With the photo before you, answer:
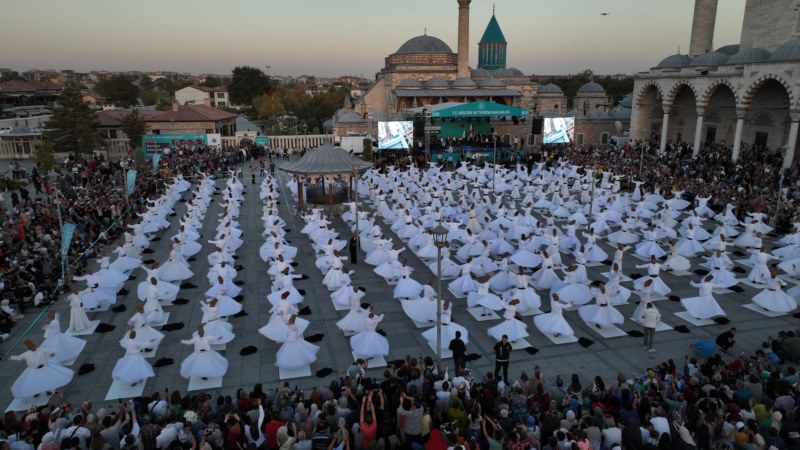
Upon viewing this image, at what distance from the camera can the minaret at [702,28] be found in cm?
3994

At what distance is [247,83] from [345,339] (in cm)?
9653

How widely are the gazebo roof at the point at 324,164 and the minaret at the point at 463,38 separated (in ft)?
110

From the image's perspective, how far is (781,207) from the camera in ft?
68.2

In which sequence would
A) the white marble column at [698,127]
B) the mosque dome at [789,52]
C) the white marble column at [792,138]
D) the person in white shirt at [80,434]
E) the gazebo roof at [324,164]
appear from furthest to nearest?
the white marble column at [698,127] → the mosque dome at [789,52] → the white marble column at [792,138] → the gazebo roof at [324,164] → the person in white shirt at [80,434]

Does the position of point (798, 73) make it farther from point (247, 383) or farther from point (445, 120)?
point (247, 383)

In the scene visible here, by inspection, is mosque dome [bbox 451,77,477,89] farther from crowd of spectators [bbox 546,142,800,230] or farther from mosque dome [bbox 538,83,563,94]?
mosque dome [bbox 538,83,563,94]

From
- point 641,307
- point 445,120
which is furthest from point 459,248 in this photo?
point 445,120

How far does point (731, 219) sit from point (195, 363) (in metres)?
18.6

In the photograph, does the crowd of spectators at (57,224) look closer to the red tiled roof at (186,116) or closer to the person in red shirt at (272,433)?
the person in red shirt at (272,433)

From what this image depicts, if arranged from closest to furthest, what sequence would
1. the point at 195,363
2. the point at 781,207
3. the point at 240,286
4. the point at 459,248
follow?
the point at 195,363
the point at 240,286
the point at 459,248
the point at 781,207

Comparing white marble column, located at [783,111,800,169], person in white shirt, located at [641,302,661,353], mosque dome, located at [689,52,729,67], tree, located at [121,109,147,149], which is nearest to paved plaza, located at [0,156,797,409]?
person in white shirt, located at [641,302,661,353]

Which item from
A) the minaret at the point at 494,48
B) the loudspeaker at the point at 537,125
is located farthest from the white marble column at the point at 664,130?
the minaret at the point at 494,48

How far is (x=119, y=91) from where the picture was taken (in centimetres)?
9775

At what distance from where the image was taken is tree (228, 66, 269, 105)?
9906cm
